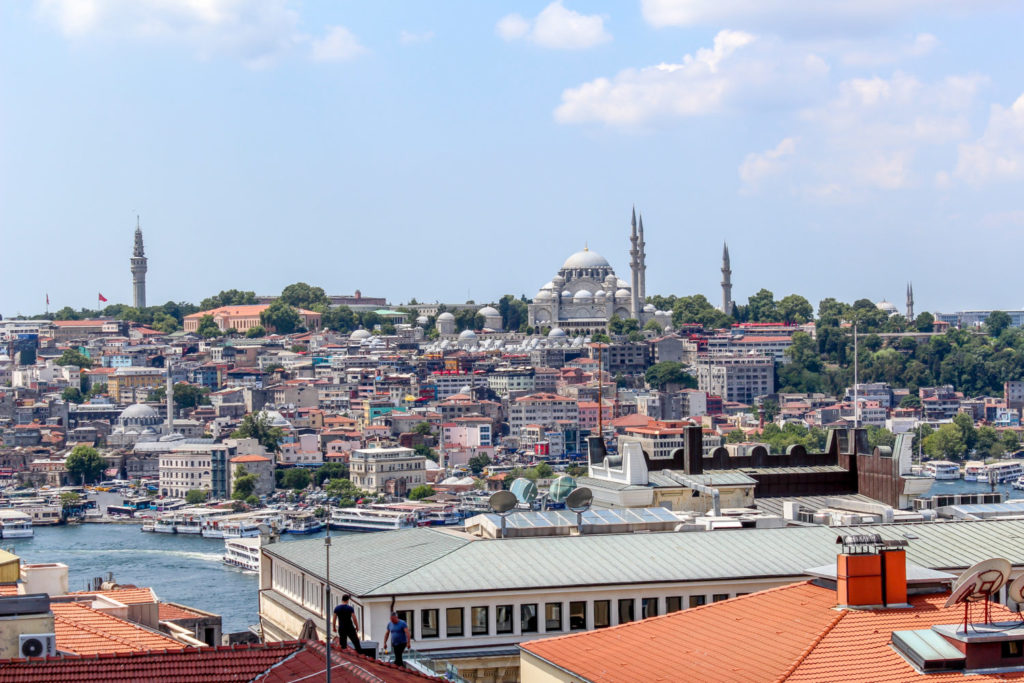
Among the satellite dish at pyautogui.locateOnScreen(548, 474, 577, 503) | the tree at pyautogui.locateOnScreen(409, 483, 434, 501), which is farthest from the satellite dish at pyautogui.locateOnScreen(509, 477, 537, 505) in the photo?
the tree at pyautogui.locateOnScreen(409, 483, 434, 501)

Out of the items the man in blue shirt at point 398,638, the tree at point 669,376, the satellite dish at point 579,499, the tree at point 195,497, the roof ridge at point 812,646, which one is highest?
the satellite dish at point 579,499

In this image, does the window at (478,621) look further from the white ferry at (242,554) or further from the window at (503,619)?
the white ferry at (242,554)

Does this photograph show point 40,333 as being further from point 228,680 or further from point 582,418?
point 228,680

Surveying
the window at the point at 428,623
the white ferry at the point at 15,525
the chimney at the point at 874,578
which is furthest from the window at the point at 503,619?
the white ferry at the point at 15,525

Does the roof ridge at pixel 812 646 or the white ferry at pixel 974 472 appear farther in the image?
the white ferry at pixel 974 472

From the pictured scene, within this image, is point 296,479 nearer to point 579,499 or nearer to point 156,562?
point 156,562

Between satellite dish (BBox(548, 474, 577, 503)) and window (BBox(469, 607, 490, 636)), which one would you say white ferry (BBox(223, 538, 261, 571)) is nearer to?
satellite dish (BBox(548, 474, 577, 503))

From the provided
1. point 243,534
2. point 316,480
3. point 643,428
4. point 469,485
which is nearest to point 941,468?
point 643,428

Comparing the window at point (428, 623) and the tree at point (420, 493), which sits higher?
the window at point (428, 623)

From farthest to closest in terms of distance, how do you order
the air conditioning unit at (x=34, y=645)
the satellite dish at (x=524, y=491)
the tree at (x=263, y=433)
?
the tree at (x=263, y=433) < the satellite dish at (x=524, y=491) < the air conditioning unit at (x=34, y=645)
